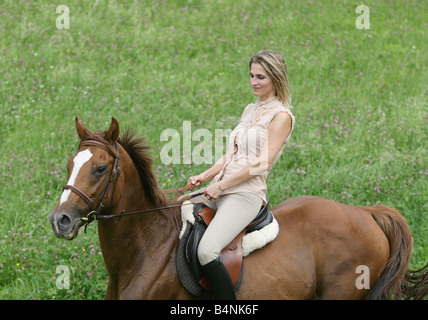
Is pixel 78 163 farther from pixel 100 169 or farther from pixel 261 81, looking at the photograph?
pixel 261 81

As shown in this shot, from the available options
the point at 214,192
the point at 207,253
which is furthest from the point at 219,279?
the point at 214,192

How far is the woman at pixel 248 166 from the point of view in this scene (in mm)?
4723

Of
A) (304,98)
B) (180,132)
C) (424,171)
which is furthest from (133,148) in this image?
(304,98)

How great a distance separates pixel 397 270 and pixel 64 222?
3.34 metres

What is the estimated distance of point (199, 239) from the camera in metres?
4.86

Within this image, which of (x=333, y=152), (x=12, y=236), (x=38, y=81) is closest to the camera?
(x=12, y=236)

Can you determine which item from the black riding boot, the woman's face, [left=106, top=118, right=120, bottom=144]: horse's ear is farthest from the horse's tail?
[left=106, top=118, right=120, bottom=144]: horse's ear

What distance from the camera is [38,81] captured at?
37.9 ft

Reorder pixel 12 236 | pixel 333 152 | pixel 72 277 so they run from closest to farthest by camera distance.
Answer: pixel 72 277
pixel 12 236
pixel 333 152

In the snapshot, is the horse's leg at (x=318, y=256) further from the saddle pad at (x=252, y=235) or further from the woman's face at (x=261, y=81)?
the woman's face at (x=261, y=81)

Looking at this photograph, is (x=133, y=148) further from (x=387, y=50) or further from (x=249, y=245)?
(x=387, y=50)

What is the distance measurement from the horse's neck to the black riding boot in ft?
1.42
